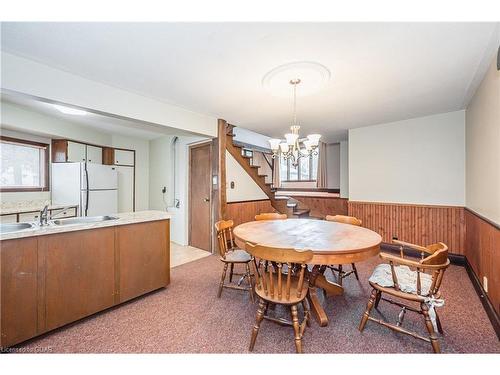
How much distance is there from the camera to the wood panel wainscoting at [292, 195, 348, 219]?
209 inches

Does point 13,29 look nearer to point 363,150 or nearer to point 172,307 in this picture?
point 172,307

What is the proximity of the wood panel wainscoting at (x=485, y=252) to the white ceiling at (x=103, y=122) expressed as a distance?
379 centimetres

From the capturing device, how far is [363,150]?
163 inches

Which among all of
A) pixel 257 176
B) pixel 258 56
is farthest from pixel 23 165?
pixel 258 56

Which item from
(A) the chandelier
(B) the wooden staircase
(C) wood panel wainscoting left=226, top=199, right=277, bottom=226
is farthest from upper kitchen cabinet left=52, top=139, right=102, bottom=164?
(A) the chandelier

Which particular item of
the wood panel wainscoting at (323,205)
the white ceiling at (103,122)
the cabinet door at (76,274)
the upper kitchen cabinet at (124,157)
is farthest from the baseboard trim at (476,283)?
the upper kitchen cabinet at (124,157)

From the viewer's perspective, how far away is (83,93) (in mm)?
2244

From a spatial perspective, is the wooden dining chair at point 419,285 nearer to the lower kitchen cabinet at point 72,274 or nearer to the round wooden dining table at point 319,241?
the round wooden dining table at point 319,241

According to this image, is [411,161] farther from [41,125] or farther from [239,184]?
[41,125]

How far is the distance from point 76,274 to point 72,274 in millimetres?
29

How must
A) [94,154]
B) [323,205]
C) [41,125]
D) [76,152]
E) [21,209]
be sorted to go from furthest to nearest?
[323,205] < [94,154] < [76,152] < [41,125] < [21,209]

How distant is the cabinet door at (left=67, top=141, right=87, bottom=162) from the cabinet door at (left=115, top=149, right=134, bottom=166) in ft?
2.03

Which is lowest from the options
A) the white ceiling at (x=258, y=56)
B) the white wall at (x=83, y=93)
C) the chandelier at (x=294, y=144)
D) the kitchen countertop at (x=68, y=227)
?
the kitchen countertop at (x=68, y=227)

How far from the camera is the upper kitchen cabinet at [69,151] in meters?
3.96
